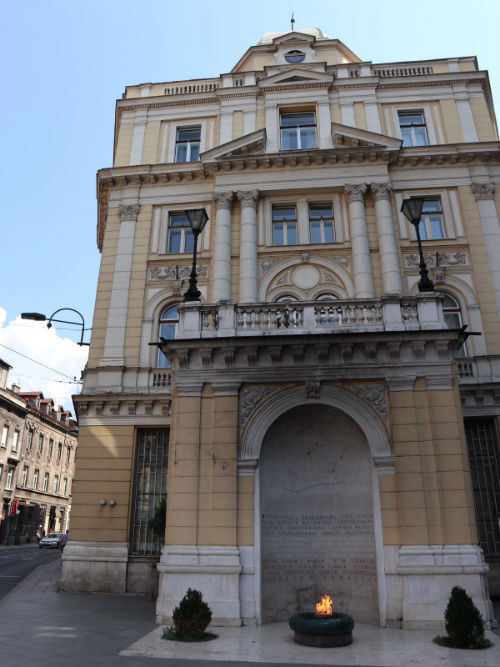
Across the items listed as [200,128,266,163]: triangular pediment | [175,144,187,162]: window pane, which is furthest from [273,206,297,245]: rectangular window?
[175,144,187,162]: window pane

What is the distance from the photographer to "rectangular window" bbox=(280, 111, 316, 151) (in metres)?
24.5

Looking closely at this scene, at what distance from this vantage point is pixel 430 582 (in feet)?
37.0

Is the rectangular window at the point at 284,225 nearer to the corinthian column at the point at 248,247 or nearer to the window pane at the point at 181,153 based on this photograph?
the corinthian column at the point at 248,247

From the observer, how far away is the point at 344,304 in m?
14.0

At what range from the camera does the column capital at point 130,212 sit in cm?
2373

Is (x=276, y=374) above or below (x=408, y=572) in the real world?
above

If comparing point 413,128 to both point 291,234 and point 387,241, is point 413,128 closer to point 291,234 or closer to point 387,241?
point 387,241

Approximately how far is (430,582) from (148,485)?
11065 mm

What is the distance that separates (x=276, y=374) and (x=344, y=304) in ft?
8.82

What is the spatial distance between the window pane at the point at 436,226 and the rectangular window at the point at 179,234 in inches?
416

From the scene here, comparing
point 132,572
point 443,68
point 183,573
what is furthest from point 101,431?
point 443,68

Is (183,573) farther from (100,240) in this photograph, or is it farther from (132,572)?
(100,240)

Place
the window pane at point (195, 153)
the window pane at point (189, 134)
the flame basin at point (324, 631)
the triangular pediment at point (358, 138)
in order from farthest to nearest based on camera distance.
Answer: the window pane at point (189, 134), the window pane at point (195, 153), the triangular pediment at point (358, 138), the flame basin at point (324, 631)

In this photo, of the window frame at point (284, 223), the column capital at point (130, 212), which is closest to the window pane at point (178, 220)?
the column capital at point (130, 212)
